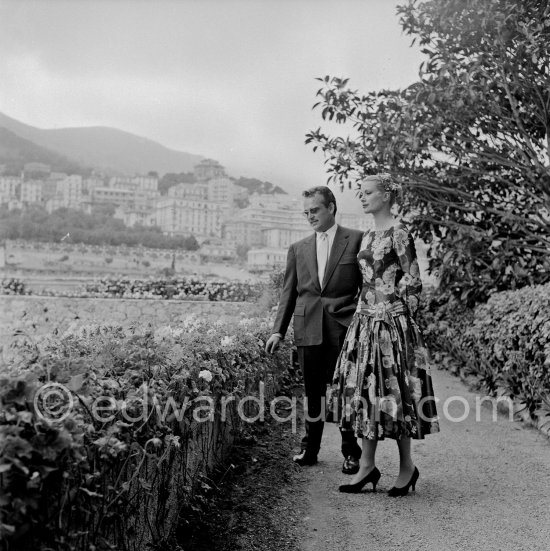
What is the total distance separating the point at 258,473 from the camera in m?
3.46

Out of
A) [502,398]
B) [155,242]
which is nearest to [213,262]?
[155,242]

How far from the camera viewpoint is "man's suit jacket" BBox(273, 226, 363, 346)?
11.4 feet

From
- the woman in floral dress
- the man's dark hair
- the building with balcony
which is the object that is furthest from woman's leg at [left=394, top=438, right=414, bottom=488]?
the building with balcony

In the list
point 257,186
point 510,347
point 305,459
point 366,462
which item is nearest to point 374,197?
point 366,462

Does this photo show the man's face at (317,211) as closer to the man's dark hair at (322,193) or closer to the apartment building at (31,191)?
the man's dark hair at (322,193)

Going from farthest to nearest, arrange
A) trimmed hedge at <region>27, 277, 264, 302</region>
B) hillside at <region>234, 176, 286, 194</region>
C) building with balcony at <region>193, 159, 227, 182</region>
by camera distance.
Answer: building with balcony at <region>193, 159, 227, 182</region>, hillside at <region>234, 176, 286, 194</region>, trimmed hedge at <region>27, 277, 264, 302</region>

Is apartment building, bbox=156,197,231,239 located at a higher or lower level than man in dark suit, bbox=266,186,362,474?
higher

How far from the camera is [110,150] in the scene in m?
29.9

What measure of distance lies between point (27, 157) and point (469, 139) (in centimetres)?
2481

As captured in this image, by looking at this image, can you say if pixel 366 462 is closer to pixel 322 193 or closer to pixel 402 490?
pixel 402 490

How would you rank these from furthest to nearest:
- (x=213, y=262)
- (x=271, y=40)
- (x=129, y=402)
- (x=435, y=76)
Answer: (x=213, y=262)
(x=271, y=40)
(x=435, y=76)
(x=129, y=402)

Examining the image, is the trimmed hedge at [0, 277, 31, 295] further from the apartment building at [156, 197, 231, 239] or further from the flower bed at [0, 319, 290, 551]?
the flower bed at [0, 319, 290, 551]

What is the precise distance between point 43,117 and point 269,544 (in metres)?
28.6

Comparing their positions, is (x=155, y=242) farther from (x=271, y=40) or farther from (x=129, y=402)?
(x=129, y=402)
